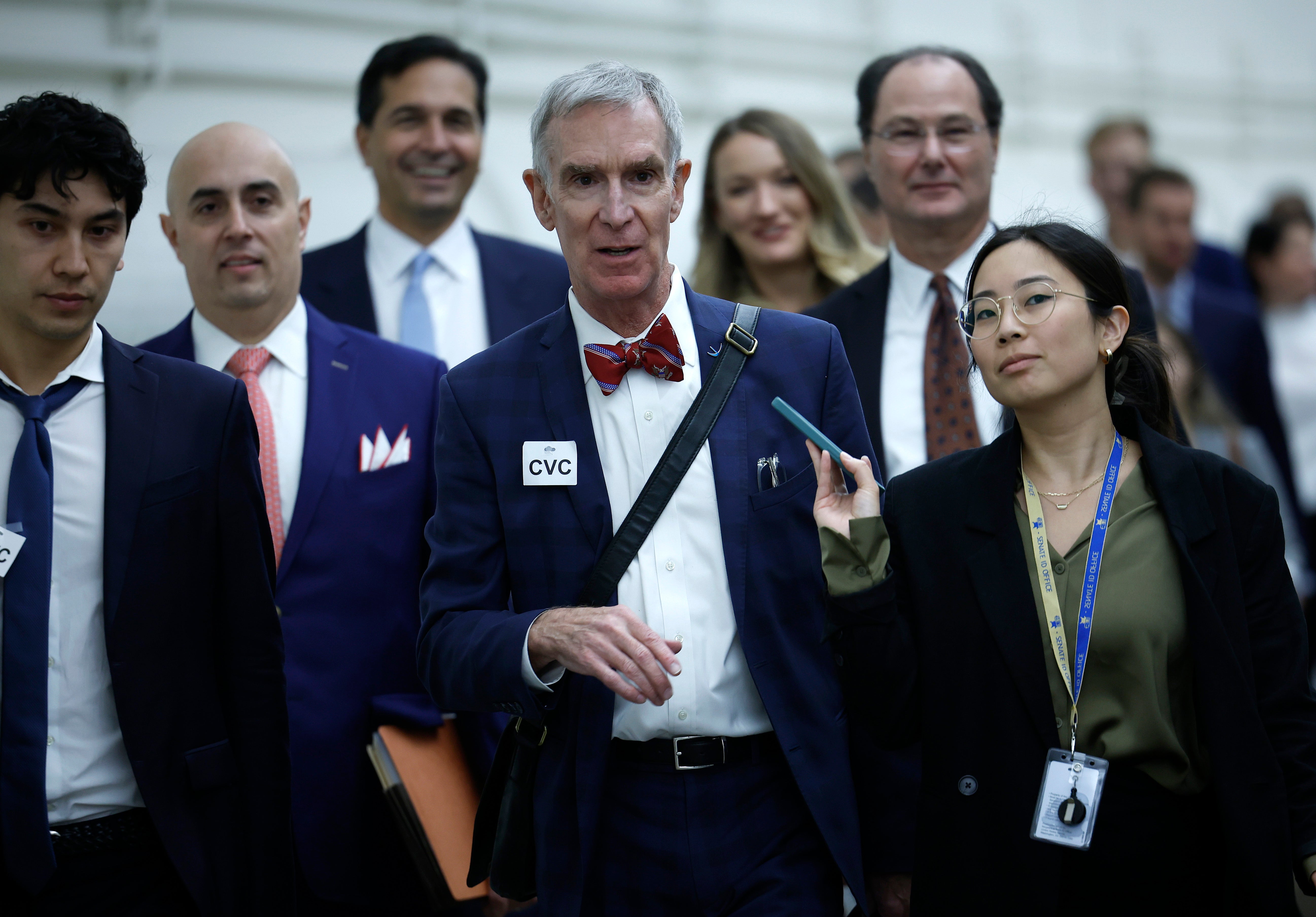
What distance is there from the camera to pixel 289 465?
115 inches

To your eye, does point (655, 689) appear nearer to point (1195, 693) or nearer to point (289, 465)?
point (1195, 693)

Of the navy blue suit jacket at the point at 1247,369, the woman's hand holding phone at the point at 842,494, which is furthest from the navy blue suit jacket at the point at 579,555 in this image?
the navy blue suit jacket at the point at 1247,369

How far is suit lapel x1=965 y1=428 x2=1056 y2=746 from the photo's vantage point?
2.11 meters

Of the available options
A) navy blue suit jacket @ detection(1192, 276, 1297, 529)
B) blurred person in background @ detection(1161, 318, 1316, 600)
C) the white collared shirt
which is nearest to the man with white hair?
the white collared shirt

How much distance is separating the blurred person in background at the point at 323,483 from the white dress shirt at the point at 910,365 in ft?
3.75

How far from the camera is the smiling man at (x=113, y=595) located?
212 centimetres

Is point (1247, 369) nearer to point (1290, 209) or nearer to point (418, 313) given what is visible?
point (1290, 209)

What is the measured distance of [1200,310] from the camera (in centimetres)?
610

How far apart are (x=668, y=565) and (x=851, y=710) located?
0.42 metres

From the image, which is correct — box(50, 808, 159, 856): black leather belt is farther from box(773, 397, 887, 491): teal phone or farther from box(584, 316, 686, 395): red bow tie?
box(773, 397, 887, 491): teal phone

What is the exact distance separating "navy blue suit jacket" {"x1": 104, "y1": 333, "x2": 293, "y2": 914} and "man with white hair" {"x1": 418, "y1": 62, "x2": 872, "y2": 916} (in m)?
0.35

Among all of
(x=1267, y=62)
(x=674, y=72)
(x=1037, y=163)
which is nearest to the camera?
(x=674, y=72)

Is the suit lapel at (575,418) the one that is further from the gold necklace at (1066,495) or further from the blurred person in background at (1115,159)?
the blurred person in background at (1115,159)

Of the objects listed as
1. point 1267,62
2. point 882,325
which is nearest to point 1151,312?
point 882,325
